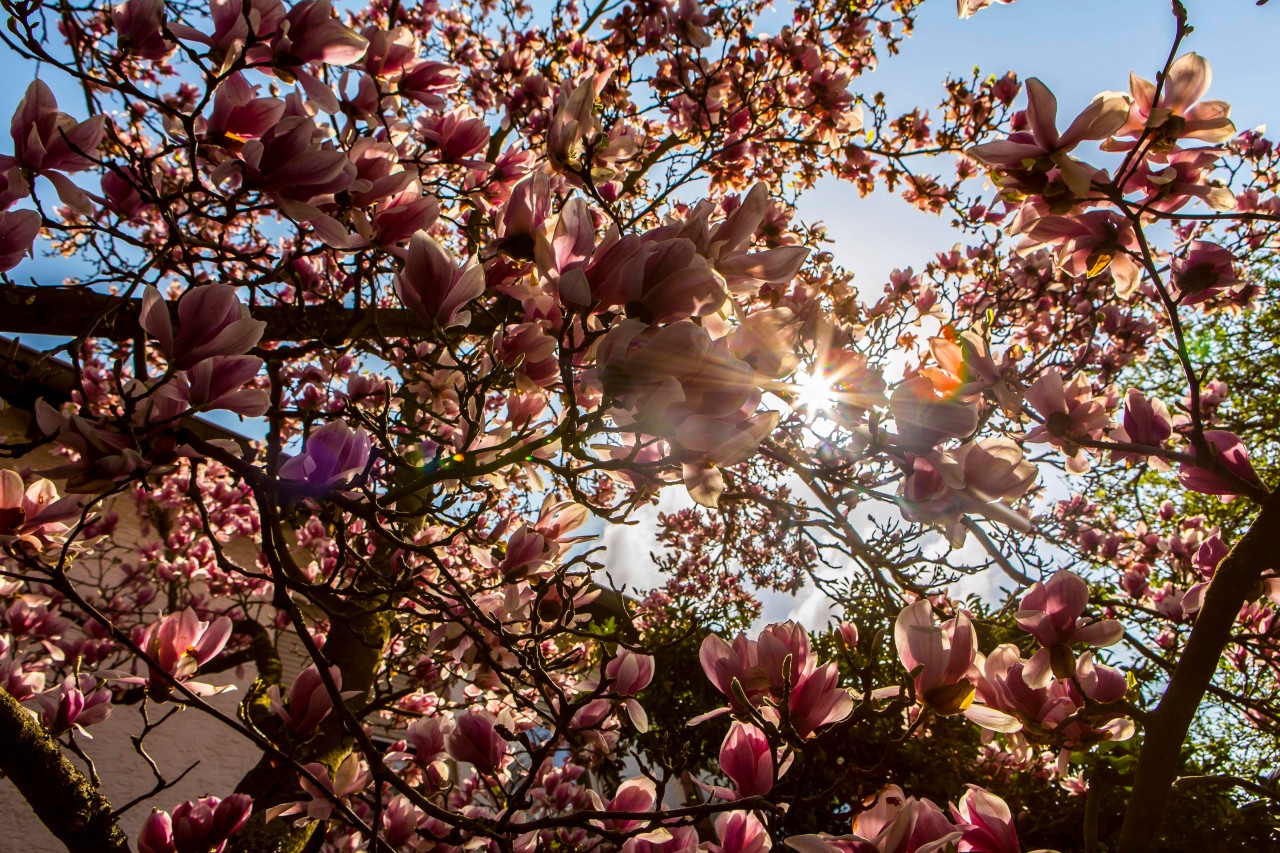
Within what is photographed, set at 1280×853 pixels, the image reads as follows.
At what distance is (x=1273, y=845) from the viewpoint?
1717mm

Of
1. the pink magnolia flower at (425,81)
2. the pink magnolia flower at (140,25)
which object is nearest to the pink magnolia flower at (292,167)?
the pink magnolia flower at (140,25)

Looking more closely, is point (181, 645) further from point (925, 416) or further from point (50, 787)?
point (925, 416)

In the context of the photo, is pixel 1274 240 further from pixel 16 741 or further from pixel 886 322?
pixel 16 741

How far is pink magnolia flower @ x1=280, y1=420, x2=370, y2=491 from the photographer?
1.20 metres

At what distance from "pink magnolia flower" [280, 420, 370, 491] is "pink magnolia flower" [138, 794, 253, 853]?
0.79 m

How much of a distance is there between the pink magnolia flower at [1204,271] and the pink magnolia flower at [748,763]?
135 cm

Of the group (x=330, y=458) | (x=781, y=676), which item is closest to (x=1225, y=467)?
(x=781, y=676)

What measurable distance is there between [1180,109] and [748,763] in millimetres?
1477

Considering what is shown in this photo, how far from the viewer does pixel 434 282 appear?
1.10 metres

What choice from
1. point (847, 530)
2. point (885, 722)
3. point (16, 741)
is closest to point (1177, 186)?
point (847, 530)

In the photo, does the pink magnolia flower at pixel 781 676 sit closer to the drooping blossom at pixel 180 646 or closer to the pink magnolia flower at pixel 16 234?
the drooping blossom at pixel 180 646

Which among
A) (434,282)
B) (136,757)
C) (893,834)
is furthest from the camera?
(136,757)

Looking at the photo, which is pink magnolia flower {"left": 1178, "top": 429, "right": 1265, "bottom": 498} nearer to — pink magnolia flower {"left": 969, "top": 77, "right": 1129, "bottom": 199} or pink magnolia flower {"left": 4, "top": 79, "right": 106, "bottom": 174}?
pink magnolia flower {"left": 969, "top": 77, "right": 1129, "bottom": 199}

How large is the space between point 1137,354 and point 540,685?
162 inches
